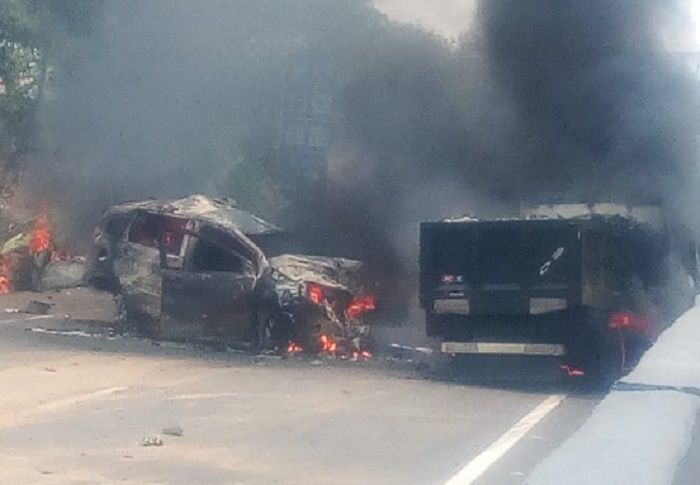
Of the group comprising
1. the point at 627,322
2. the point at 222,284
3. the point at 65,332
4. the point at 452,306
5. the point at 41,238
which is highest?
the point at 41,238

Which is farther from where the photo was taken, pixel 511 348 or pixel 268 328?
pixel 268 328

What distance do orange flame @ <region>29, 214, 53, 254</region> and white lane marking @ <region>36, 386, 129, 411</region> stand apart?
13.8m

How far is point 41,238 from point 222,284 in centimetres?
1062

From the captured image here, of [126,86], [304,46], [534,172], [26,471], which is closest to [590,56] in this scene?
[534,172]

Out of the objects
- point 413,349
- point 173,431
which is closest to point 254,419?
point 173,431

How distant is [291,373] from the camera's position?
53.6ft

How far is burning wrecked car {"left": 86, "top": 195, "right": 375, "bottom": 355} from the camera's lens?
18.1m

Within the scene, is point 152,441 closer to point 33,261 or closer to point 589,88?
point 589,88

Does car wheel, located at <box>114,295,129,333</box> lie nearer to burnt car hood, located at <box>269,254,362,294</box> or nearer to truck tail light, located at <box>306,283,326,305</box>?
burnt car hood, located at <box>269,254,362,294</box>

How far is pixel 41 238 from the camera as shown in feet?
91.3

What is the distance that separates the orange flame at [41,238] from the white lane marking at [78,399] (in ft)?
45.3

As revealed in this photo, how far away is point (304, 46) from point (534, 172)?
7878 mm

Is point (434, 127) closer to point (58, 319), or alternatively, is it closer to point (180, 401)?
point (58, 319)

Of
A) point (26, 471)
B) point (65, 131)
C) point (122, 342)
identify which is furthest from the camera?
point (65, 131)
